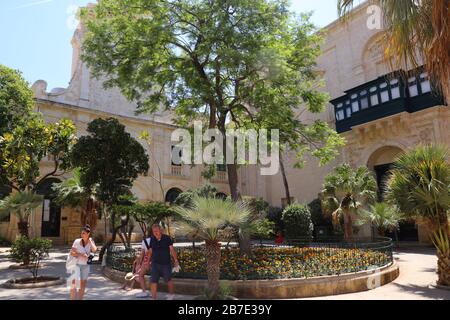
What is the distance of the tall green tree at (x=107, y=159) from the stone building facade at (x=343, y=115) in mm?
12105

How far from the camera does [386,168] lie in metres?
24.1

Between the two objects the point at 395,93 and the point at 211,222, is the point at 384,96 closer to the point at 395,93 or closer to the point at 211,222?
the point at 395,93

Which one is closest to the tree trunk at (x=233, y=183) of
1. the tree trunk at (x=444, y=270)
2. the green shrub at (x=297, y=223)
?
the tree trunk at (x=444, y=270)

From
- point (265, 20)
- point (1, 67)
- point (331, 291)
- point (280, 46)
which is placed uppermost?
point (1, 67)

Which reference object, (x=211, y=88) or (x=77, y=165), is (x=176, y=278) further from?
(x=77, y=165)

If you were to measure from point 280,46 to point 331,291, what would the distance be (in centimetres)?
712

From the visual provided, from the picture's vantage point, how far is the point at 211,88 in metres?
11.8

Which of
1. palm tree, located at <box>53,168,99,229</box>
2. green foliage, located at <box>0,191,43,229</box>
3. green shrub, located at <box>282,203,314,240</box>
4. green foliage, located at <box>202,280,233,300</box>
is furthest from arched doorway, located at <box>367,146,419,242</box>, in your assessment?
green foliage, located at <box>0,191,43,229</box>

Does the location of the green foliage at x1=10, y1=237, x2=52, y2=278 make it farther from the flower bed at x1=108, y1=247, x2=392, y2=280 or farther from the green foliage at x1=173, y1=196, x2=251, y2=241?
the green foliage at x1=173, y1=196, x2=251, y2=241

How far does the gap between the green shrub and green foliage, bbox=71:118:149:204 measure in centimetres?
812

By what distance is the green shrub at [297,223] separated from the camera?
17.9 m

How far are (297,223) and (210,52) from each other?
10.2 meters

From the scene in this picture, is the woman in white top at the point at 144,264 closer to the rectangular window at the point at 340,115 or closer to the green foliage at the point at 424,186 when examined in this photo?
the green foliage at the point at 424,186
